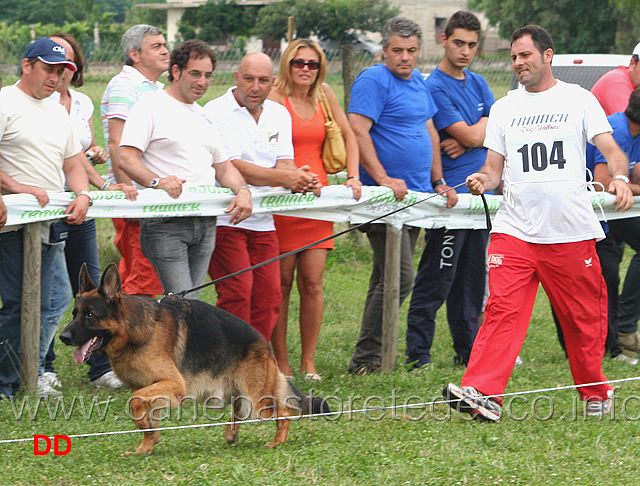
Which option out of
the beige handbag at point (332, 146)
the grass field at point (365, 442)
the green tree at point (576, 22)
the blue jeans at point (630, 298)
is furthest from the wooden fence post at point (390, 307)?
the green tree at point (576, 22)

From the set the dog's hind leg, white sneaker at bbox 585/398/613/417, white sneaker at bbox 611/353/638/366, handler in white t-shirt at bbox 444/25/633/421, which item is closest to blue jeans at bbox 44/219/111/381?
the dog's hind leg

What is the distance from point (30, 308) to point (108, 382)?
0.87 m

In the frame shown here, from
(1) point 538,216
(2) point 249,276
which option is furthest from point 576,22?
(1) point 538,216

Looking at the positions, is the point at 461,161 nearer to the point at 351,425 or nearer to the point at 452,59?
the point at 452,59

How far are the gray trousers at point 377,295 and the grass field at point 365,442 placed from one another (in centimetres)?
30

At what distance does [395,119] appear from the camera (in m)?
6.81

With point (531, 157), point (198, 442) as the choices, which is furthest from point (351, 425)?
point (531, 157)

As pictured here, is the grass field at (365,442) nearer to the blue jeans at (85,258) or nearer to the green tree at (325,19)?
the blue jeans at (85,258)

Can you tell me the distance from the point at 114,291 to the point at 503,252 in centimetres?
235

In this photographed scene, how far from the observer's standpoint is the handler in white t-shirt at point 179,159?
19.1ft

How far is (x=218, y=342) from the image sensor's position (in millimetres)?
5129

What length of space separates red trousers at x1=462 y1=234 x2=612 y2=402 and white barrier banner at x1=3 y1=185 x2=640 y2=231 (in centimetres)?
103

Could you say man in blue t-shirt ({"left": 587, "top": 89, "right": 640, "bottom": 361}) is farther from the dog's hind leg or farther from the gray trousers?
the dog's hind leg

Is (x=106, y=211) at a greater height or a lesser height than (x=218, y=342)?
greater
